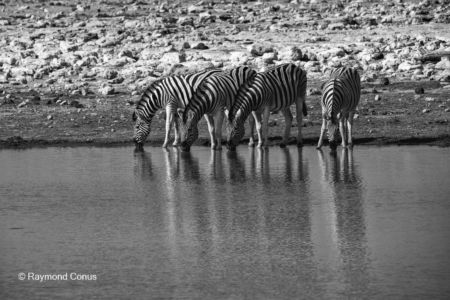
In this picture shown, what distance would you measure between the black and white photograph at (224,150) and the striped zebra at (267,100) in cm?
4

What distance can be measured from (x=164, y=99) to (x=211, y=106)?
111 centimetres

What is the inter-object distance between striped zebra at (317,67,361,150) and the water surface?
594mm

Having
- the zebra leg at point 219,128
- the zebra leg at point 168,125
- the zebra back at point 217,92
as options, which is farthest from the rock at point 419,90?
the zebra leg at point 168,125

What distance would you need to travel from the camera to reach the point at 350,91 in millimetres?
21172

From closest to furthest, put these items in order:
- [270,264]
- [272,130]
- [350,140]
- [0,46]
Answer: [270,264]
[350,140]
[272,130]
[0,46]

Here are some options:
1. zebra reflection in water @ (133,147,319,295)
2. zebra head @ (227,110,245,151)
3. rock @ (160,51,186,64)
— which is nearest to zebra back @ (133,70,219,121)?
zebra head @ (227,110,245,151)

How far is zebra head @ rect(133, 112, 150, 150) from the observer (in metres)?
22.0

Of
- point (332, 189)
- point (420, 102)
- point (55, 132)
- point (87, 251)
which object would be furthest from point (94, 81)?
point (87, 251)

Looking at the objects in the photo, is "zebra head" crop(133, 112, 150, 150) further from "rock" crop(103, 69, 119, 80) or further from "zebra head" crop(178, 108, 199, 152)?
"rock" crop(103, 69, 119, 80)

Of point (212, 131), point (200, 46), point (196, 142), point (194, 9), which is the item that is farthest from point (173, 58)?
point (212, 131)

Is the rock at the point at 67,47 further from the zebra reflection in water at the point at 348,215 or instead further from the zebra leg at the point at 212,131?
the zebra reflection in water at the point at 348,215

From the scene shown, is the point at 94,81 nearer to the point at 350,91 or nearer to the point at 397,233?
the point at 350,91

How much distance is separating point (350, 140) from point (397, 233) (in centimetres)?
786

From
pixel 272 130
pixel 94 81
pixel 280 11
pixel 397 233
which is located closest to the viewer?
pixel 397 233
